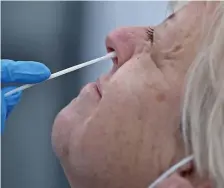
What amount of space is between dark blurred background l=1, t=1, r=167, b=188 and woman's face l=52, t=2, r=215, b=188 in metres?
0.65

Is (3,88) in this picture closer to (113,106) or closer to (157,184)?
(113,106)

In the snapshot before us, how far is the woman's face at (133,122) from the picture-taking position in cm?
85

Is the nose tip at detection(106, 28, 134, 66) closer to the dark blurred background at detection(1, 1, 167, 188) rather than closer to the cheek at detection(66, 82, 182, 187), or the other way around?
the cheek at detection(66, 82, 182, 187)

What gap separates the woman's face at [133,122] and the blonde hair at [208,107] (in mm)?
31

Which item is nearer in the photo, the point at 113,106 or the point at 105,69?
the point at 113,106

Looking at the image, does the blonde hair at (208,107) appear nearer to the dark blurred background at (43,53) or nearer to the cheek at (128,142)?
the cheek at (128,142)

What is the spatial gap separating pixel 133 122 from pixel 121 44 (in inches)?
6.4

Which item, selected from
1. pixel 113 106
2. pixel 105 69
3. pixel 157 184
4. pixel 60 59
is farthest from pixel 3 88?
pixel 60 59

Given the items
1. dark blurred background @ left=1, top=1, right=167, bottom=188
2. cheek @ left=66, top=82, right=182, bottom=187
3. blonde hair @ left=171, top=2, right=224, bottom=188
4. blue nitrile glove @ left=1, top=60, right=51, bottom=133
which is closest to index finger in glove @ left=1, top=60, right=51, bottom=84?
blue nitrile glove @ left=1, top=60, right=51, bottom=133

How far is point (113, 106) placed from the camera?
34.2 inches

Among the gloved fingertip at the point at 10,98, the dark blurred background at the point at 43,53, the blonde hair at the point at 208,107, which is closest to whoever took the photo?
the blonde hair at the point at 208,107

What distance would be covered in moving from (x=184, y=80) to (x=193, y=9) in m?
0.14

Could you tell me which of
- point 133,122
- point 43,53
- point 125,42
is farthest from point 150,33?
point 43,53

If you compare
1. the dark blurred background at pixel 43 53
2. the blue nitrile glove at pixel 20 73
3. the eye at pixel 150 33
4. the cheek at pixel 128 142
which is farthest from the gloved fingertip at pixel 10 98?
the dark blurred background at pixel 43 53
